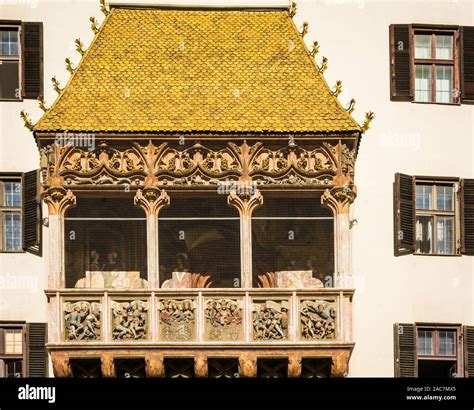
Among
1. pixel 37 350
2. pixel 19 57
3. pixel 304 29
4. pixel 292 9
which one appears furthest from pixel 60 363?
pixel 292 9

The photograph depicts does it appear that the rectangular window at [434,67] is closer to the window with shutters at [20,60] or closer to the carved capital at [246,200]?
the carved capital at [246,200]

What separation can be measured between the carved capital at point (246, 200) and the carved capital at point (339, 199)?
47.1 inches

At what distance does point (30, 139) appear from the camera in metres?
40.8

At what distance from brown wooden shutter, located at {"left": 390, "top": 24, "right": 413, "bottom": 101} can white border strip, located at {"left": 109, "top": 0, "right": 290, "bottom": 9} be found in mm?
2190

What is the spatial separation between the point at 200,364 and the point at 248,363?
862mm

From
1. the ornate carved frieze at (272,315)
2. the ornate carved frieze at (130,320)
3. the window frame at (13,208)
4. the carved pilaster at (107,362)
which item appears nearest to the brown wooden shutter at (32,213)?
the window frame at (13,208)

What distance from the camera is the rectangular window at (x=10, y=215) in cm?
4038

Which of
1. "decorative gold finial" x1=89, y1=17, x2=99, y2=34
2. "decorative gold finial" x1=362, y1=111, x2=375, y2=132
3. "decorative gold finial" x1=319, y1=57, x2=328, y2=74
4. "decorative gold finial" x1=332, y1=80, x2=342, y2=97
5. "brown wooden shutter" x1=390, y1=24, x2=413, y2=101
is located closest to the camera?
"decorative gold finial" x1=362, y1=111, x2=375, y2=132

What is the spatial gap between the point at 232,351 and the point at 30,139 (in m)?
5.75

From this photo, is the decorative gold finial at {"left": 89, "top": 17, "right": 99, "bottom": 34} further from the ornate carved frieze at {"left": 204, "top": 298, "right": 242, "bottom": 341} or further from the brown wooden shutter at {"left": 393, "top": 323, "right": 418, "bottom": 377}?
the brown wooden shutter at {"left": 393, "top": 323, "right": 418, "bottom": 377}

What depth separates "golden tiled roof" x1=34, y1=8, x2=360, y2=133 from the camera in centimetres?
3988

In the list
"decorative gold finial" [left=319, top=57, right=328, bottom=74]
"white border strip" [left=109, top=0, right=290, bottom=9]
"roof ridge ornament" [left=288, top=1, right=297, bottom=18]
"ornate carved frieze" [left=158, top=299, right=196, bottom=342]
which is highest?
"white border strip" [left=109, top=0, right=290, bottom=9]

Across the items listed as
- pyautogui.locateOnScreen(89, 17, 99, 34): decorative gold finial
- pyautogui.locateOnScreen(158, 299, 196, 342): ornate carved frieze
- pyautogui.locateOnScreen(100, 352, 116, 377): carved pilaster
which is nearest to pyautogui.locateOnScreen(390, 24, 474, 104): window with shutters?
pyautogui.locateOnScreen(89, 17, 99, 34): decorative gold finial

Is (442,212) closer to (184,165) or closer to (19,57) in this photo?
(184,165)
